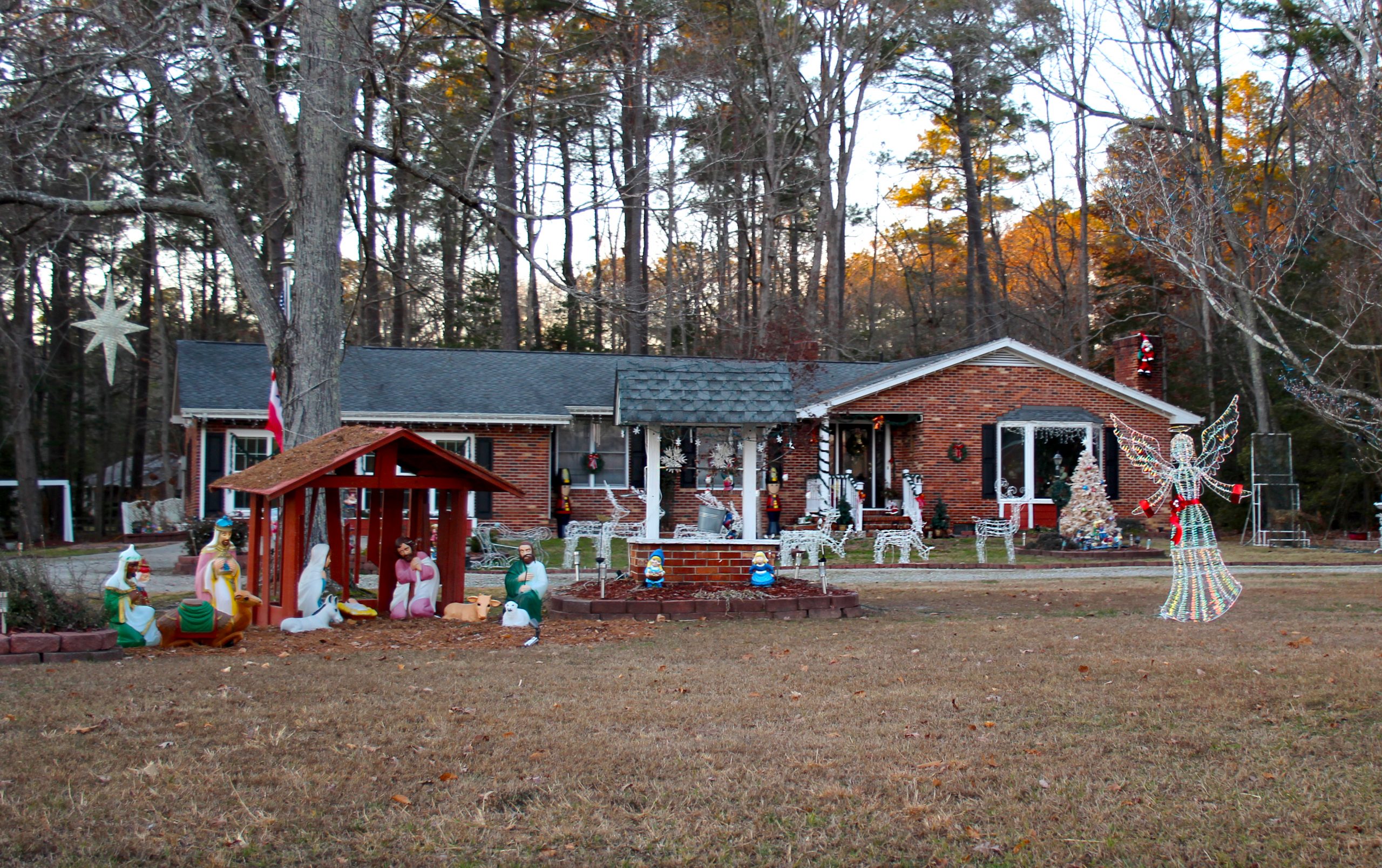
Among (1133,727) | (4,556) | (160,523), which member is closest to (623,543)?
(160,523)

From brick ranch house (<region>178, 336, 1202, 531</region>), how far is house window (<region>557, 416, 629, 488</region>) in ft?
0.08

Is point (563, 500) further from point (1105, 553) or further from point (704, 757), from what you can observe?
point (704, 757)

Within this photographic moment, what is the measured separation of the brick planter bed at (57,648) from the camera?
8.28 metres

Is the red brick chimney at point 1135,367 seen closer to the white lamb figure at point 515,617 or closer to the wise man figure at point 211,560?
the white lamb figure at point 515,617

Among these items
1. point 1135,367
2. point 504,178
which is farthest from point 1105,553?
point 504,178

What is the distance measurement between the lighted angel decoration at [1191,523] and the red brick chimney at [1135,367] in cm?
1544

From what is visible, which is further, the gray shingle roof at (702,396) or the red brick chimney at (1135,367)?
the red brick chimney at (1135,367)

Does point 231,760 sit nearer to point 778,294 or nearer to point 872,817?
point 872,817

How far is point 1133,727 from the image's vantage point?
623cm

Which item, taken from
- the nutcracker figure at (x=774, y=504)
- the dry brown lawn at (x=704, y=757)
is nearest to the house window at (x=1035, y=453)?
the nutcracker figure at (x=774, y=504)

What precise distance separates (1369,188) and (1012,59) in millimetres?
19912

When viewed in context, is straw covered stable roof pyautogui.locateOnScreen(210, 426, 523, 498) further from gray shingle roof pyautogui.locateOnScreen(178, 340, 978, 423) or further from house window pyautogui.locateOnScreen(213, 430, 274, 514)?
house window pyautogui.locateOnScreen(213, 430, 274, 514)

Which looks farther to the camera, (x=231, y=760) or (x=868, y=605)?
(x=868, y=605)

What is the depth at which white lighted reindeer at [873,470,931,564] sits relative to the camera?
17219mm
